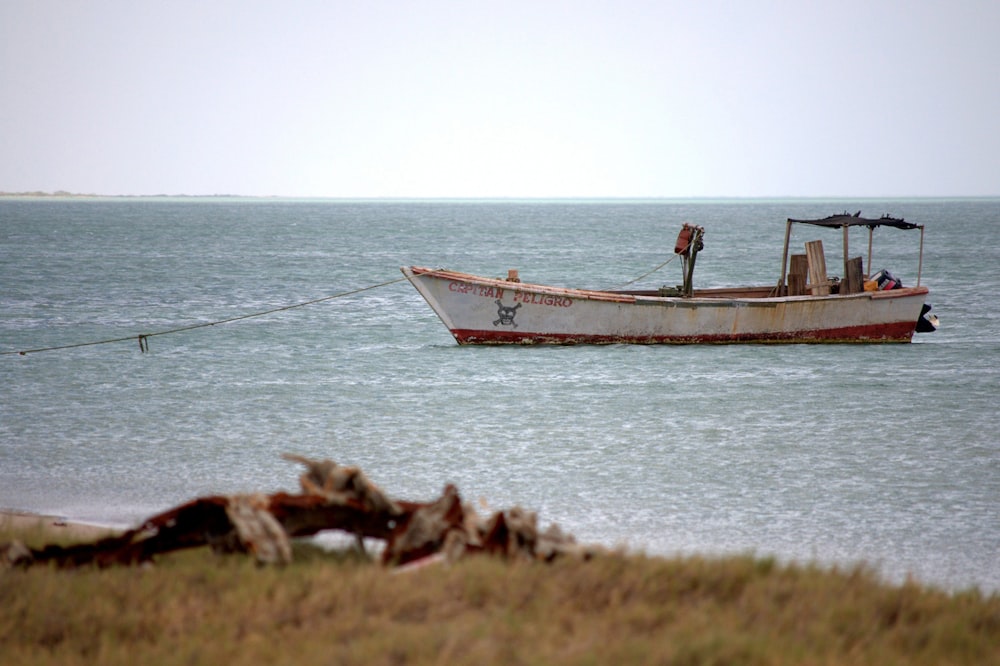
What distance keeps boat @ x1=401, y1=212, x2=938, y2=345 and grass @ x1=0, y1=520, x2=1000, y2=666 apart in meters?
15.9

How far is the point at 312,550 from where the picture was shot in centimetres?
652

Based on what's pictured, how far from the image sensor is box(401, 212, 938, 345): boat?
22.2 m

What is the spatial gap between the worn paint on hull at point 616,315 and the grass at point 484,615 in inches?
631

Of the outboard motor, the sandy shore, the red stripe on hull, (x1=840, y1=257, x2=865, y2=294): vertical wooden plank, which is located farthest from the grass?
the outboard motor

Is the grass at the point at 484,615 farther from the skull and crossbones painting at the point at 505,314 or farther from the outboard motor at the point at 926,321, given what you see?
the outboard motor at the point at 926,321

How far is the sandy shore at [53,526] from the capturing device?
748 cm

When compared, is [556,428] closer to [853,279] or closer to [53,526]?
[53,526]

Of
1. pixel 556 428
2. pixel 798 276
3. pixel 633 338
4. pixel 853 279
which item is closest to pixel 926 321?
pixel 853 279

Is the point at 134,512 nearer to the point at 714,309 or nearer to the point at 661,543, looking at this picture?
the point at 661,543

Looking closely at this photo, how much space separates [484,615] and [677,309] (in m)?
17.5

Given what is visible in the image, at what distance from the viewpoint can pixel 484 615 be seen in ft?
17.4

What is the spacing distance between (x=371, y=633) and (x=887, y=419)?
12385 millimetres

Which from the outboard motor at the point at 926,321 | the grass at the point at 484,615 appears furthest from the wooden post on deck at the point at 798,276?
the grass at the point at 484,615

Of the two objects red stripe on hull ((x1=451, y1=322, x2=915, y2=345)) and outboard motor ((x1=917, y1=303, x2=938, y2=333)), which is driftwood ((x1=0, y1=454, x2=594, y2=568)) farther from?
outboard motor ((x1=917, y1=303, x2=938, y2=333))
